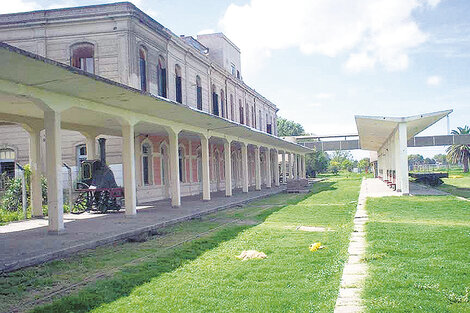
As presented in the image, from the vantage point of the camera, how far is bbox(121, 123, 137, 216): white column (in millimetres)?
13665

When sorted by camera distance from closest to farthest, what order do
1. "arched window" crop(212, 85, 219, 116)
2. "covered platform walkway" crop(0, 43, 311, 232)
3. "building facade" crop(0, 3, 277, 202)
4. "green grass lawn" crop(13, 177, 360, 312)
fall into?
1. "green grass lawn" crop(13, 177, 360, 312)
2. "covered platform walkway" crop(0, 43, 311, 232)
3. "building facade" crop(0, 3, 277, 202)
4. "arched window" crop(212, 85, 219, 116)

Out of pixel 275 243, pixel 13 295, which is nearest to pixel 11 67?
pixel 13 295

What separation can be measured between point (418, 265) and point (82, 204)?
1220cm

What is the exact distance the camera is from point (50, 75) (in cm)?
882

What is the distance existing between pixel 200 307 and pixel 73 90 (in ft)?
22.9

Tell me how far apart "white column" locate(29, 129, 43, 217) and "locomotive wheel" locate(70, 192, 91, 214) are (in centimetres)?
136

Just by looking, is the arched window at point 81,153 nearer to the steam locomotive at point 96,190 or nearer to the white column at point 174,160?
the steam locomotive at point 96,190

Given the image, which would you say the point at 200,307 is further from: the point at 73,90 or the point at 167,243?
the point at 73,90

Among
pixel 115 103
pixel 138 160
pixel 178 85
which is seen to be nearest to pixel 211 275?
pixel 115 103

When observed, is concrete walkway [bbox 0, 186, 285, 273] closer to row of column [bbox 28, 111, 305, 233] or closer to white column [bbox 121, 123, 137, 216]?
white column [bbox 121, 123, 137, 216]

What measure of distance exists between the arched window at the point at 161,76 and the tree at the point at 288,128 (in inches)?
3018

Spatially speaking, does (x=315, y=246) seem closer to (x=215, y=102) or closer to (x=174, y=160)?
(x=174, y=160)

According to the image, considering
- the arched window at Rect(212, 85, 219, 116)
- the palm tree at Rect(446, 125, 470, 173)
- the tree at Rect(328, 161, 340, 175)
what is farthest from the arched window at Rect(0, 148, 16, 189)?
the tree at Rect(328, 161, 340, 175)

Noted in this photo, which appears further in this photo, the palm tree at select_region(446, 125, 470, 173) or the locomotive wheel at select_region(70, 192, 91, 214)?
the palm tree at select_region(446, 125, 470, 173)
